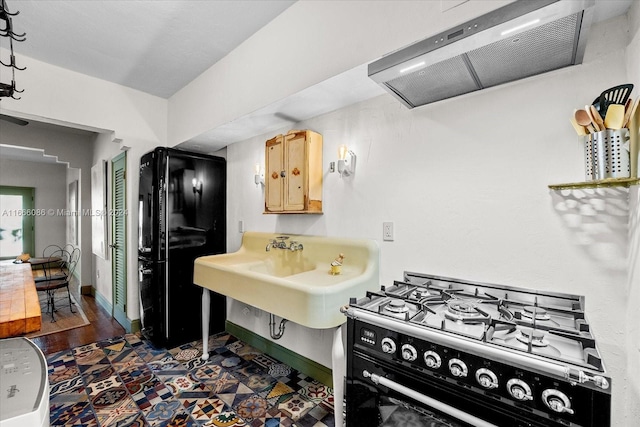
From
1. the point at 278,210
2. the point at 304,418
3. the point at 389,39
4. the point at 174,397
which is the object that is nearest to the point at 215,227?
the point at 278,210

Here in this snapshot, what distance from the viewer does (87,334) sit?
3234 mm

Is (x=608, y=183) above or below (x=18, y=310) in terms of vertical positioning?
above

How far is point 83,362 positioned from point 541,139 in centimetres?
372

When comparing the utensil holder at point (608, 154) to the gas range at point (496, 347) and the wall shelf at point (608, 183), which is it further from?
the gas range at point (496, 347)

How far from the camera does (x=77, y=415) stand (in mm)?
1879

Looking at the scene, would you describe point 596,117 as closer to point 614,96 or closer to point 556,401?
point 614,96

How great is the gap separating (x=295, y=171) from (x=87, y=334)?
10.1 feet

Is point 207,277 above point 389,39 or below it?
below

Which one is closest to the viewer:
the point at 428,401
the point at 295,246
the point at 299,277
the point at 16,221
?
the point at 428,401

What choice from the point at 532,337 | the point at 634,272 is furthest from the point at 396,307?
the point at 634,272

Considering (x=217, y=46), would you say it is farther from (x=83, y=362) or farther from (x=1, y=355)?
(x=83, y=362)

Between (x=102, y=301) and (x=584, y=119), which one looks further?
(x=102, y=301)

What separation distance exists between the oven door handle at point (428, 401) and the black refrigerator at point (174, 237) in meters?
2.28

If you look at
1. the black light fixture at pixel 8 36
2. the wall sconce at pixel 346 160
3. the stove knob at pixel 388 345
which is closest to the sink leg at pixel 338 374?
the stove knob at pixel 388 345
